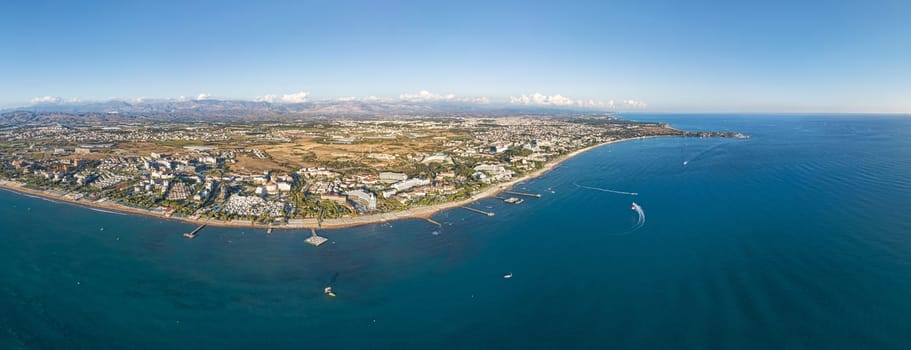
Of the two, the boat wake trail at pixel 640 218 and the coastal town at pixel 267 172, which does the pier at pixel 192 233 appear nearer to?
the coastal town at pixel 267 172

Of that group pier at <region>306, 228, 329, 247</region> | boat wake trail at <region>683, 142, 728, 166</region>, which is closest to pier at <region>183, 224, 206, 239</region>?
pier at <region>306, 228, 329, 247</region>

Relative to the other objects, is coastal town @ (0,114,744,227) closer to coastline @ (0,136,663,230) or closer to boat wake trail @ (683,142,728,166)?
coastline @ (0,136,663,230)

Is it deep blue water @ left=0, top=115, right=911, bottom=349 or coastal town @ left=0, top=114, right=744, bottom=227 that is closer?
deep blue water @ left=0, top=115, right=911, bottom=349

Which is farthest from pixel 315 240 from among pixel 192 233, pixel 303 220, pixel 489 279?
pixel 489 279

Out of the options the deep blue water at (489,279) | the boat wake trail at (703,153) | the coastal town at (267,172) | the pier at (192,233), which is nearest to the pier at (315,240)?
the deep blue water at (489,279)

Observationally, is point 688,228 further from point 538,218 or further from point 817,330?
point 817,330

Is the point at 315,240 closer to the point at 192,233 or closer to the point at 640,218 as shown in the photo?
the point at 192,233
